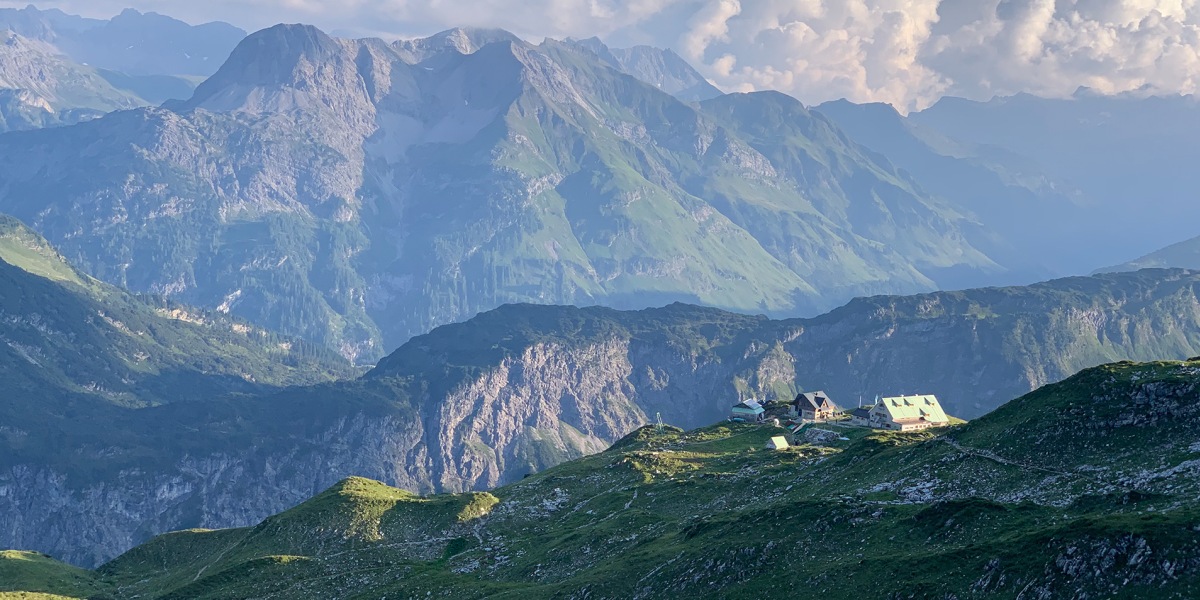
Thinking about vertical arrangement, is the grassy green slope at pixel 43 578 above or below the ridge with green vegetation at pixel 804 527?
above

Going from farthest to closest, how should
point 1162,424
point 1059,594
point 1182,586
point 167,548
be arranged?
point 167,548
point 1162,424
point 1059,594
point 1182,586

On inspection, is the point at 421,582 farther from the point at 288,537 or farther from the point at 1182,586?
the point at 1182,586

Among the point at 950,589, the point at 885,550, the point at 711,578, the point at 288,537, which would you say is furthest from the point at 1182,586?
the point at 288,537

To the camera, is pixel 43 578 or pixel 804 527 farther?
pixel 43 578

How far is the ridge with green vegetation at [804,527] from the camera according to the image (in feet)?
268

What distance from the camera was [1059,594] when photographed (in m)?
76.3

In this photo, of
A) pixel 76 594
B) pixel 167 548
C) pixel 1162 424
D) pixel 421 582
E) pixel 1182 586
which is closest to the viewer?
pixel 1182 586

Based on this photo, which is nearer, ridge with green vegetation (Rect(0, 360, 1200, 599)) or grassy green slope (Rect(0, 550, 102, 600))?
ridge with green vegetation (Rect(0, 360, 1200, 599))

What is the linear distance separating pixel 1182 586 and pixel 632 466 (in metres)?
114

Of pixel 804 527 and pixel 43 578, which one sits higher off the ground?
pixel 43 578

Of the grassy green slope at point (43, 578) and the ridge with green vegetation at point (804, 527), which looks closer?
the ridge with green vegetation at point (804, 527)

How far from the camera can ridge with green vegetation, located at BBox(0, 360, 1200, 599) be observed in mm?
81688

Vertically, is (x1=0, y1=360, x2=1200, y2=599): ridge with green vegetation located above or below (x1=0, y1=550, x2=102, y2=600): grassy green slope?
below

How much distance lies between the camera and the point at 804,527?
351 feet
